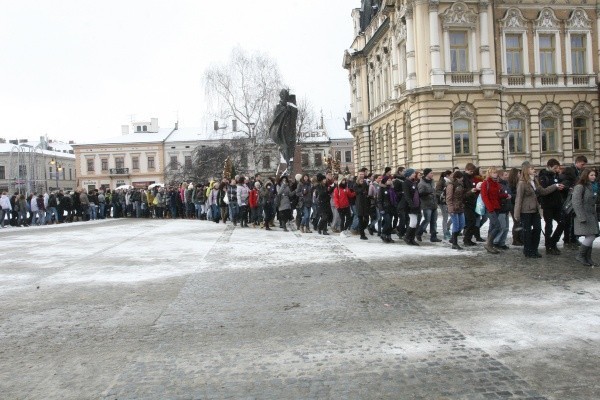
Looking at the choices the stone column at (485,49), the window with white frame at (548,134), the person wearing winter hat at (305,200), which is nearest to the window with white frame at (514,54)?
the stone column at (485,49)

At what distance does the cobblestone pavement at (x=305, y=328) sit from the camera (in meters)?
5.05

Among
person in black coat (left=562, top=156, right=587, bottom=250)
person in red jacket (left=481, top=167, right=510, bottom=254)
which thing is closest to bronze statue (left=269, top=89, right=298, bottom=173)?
person in red jacket (left=481, top=167, right=510, bottom=254)

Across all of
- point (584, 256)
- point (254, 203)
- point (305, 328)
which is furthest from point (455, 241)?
point (254, 203)

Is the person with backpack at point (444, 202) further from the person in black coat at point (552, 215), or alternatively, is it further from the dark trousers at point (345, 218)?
the person in black coat at point (552, 215)

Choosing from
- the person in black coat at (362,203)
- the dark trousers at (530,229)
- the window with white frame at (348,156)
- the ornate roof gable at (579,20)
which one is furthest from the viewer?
the window with white frame at (348,156)

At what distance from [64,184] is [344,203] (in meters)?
98.3

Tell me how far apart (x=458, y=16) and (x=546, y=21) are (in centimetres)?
634

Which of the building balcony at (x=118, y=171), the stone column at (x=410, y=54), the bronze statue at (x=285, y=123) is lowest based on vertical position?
the bronze statue at (x=285, y=123)

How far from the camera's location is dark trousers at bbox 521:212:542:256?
11.6m

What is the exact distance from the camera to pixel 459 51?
35.7 metres

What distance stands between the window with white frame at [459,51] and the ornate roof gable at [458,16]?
0.56 metres

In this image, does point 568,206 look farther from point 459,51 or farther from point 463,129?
point 459,51

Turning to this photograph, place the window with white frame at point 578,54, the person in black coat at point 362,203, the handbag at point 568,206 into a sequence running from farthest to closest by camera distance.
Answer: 1. the window with white frame at point 578,54
2. the person in black coat at point 362,203
3. the handbag at point 568,206

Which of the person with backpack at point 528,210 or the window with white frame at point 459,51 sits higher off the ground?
the window with white frame at point 459,51
